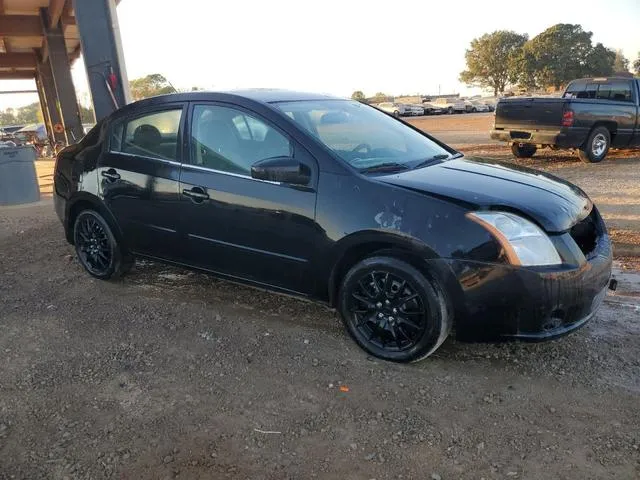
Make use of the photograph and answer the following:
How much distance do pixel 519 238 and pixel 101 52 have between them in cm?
729

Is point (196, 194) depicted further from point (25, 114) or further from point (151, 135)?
point (25, 114)

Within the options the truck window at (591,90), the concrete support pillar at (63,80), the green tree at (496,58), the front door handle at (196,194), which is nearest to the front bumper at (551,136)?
the truck window at (591,90)

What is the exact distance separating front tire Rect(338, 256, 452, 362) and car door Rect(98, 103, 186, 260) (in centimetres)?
161

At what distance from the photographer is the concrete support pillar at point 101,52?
8062 mm

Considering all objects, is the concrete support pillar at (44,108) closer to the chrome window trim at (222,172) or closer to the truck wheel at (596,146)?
the truck wheel at (596,146)

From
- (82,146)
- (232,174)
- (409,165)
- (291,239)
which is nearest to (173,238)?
(232,174)

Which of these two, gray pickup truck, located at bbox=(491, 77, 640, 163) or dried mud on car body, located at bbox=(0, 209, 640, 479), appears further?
gray pickup truck, located at bbox=(491, 77, 640, 163)

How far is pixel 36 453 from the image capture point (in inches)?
104

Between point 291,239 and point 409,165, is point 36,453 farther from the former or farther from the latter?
point 409,165

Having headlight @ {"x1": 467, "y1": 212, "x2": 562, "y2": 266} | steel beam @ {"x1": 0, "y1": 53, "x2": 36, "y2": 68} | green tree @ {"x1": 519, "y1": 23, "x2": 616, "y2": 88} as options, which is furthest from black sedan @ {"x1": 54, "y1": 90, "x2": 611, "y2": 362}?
green tree @ {"x1": 519, "y1": 23, "x2": 616, "y2": 88}

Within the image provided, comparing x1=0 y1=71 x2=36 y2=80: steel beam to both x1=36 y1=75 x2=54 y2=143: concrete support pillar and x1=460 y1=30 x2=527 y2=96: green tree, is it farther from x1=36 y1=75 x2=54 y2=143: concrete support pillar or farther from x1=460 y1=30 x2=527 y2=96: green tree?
x1=460 y1=30 x2=527 y2=96: green tree

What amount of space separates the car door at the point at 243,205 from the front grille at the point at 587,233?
1.60 meters

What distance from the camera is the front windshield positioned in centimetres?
368

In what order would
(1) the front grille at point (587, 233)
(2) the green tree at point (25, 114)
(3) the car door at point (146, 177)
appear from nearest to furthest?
1. (1) the front grille at point (587, 233)
2. (3) the car door at point (146, 177)
3. (2) the green tree at point (25, 114)
